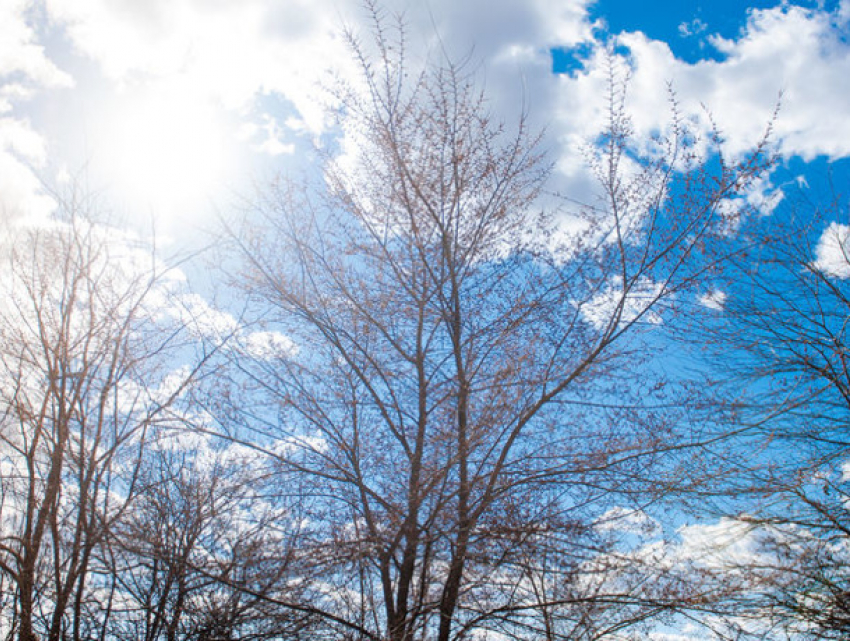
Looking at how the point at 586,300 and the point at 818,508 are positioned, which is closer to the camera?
the point at 586,300

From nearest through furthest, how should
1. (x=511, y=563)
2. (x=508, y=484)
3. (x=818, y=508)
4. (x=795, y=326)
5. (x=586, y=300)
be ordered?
(x=511, y=563) < (x=508, y=484) < (x=586, y=300) < (x=818, y=508) < (x=795, y=326)

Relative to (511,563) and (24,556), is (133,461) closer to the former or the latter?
(24,556)

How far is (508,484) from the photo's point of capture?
17.4 ft

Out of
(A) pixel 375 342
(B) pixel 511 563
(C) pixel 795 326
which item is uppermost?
(C) pixel 795 326

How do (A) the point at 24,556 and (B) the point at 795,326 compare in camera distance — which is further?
(B) the point at 795,326

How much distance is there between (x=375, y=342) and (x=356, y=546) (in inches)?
92.6

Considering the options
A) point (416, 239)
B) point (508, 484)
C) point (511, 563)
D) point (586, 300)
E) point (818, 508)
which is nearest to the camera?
point (511, 563)

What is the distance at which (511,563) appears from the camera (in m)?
4.93

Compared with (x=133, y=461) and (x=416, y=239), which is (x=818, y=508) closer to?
(x=416, y=239)

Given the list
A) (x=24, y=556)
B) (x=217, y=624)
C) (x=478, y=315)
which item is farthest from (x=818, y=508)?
(x=24, y=556)

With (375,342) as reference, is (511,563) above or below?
below

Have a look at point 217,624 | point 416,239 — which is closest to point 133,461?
point 217,624

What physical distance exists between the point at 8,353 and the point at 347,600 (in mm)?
5521

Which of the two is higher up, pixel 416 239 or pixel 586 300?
pixel 416 239
